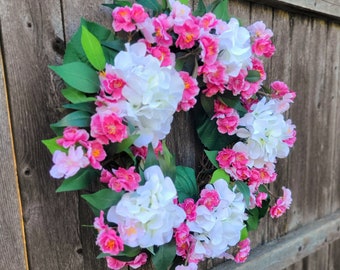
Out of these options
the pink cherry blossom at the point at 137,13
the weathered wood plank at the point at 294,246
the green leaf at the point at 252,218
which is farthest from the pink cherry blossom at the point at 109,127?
the weathered wood plank at the point at 294,246

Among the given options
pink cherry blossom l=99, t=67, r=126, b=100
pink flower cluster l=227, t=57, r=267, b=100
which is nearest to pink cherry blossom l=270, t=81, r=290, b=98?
pink flower cluster l=227, t=57, r=267, b=100

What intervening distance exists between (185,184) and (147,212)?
0.73 ft

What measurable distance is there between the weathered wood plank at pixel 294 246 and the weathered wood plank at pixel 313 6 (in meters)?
0.90

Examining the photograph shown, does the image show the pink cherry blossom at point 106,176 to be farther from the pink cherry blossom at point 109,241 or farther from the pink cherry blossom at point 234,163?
the pink cherry blossom at point 234,163

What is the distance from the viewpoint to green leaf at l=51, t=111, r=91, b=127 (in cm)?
67

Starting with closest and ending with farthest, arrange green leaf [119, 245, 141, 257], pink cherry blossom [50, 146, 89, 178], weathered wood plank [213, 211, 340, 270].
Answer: pink cherry blossom [50, 146, 89, 178], green leaf [119, 245, 141, 257], weathered wood plank [213, 211, 340, 270]

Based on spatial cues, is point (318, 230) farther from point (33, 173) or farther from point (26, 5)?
point (26, 5)

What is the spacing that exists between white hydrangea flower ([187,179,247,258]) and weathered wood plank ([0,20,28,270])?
0.38 meters

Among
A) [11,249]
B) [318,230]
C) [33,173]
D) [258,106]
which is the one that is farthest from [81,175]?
[318,230]

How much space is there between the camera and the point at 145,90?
0.67 meters

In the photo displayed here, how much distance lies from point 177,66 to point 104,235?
409mm

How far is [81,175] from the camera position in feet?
2.31

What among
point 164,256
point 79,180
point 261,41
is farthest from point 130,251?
point 261,41

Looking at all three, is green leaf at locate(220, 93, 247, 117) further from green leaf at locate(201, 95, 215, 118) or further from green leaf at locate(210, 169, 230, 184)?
green leaf at locate(210, 169, 230, 184)
